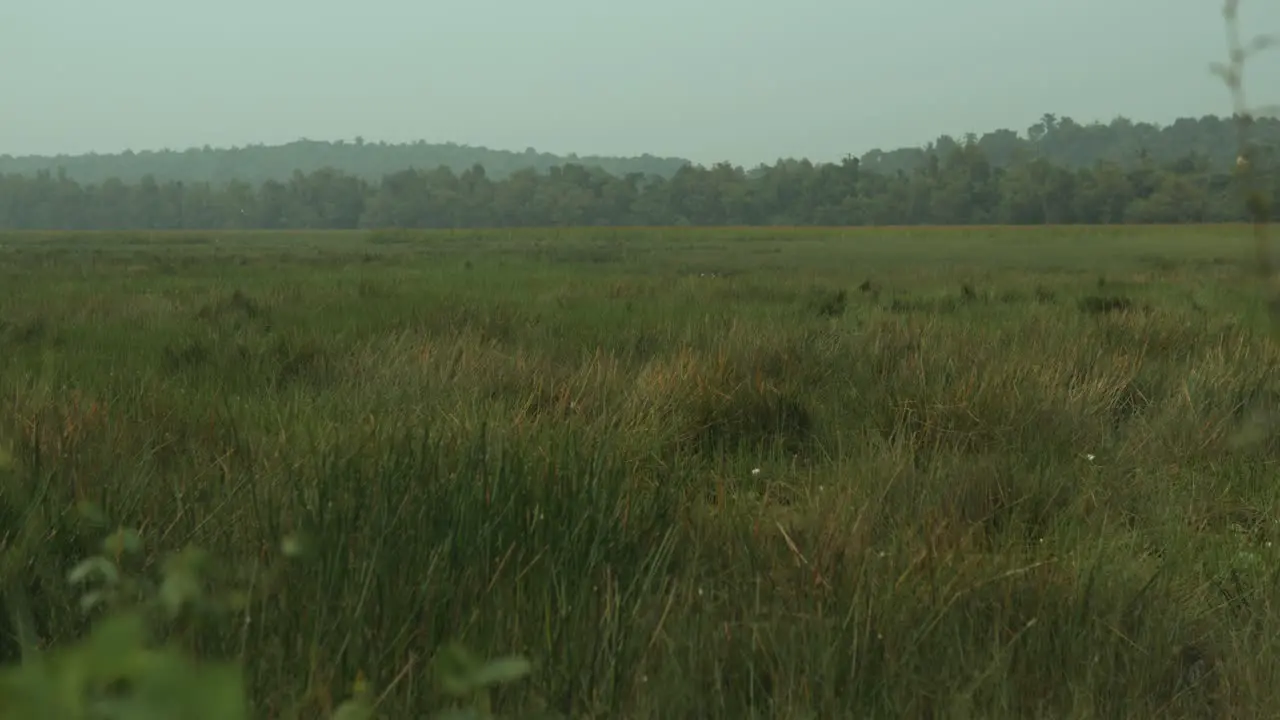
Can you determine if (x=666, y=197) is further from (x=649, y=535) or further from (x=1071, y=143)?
(x=649, y=535)

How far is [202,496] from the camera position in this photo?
8.27ft

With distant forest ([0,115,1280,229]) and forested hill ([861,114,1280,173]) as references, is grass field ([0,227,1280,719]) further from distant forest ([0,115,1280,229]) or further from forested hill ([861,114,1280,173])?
forested hill ([861,114,1280,173])

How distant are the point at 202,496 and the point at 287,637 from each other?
40.8 inches

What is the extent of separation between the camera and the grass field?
173 cm

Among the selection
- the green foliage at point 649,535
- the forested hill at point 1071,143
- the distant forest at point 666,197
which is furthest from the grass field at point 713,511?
the forested hill at point 1071,143

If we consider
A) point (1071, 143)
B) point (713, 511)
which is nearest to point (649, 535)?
point (713, 511)

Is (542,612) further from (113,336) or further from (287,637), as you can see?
(113,336)

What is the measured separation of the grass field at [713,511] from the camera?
173cm

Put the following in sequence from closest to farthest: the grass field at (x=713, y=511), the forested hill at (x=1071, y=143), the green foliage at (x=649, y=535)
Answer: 1. the green foliage at (x=649, y=535)
2. the grass field at (x=713, y=511)
3. the forested hill at (x=1071, y=143)

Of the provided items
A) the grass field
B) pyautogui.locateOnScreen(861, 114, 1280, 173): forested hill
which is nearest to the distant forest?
pyautogui.locateOnScreen(861, 114, 1280, 173): forested hill

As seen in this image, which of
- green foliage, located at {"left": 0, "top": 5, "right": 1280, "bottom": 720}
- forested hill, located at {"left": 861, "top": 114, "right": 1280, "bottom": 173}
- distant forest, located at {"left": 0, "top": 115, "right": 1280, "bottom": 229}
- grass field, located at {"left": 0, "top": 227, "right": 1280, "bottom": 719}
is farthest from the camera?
forested hill, located at {"left": 861, "top": 114, "right": 1280, "bottom": 173}

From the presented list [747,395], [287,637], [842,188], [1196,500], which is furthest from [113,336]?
[842,188]

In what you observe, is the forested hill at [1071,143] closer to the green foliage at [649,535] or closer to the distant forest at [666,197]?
the distant forest at [666,197]

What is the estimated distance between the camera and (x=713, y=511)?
2697 mm
